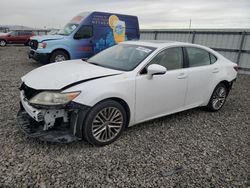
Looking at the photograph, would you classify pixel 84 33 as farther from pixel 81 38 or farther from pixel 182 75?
pixel 182 75

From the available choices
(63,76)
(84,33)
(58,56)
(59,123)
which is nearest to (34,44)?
(58,56)

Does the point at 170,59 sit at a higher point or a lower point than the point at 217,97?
higher

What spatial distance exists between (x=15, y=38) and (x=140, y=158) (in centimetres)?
2022

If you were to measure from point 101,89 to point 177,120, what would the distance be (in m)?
1.96

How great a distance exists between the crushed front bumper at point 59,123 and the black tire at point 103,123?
0.09 metres

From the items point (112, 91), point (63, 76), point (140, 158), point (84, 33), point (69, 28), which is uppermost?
point (69, 28)

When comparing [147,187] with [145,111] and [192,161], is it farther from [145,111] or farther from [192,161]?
[145,111]

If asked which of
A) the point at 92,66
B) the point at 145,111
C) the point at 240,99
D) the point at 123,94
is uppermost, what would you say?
the point at 92,66

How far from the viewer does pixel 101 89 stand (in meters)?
2.70

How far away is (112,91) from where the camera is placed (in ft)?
9.13

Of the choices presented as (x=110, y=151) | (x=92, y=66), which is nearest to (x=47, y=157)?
(x=110, y=151)

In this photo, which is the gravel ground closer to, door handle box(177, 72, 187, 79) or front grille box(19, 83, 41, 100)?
front grille box(19, 83, 41, 100)

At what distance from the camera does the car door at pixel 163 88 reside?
3139 mm

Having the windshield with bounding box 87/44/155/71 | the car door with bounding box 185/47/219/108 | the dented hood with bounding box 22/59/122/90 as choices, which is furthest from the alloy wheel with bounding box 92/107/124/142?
the car door with bounding box 185/47/219/108
